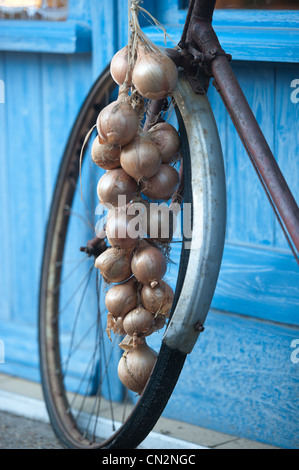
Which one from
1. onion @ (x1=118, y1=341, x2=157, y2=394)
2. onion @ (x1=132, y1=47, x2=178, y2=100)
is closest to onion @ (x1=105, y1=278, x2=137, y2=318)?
onion @ (x1=118, y1=341, x2=157, y2=394)

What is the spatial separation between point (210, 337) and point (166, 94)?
106 cm

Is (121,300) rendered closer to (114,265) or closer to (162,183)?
(114,265)

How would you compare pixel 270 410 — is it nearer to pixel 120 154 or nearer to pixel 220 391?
pixel 220 391

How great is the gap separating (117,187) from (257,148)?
32 centimetres

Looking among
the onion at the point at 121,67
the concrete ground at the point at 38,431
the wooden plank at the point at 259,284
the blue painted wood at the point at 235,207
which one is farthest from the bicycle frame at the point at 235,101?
the concrete ground at the point at 38,431

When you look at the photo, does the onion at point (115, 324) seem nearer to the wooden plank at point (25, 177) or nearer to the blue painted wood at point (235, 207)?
the blue painted wood at point (235, 207)

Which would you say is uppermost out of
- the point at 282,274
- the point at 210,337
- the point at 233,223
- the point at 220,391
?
the point at 233,223

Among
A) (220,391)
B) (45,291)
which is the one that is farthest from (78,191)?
(220,391)

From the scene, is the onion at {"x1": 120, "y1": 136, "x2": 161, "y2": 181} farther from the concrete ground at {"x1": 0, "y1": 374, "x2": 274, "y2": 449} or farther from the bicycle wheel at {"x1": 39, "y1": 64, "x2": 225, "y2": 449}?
the concrete ground at {"x1": 0, "y1": 374, "x2": 274, "y2": 449}

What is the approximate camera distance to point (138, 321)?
5.18ft

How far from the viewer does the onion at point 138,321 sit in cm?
158

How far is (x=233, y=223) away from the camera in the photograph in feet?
7.46

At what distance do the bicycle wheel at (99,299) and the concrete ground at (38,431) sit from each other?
0.40 feet

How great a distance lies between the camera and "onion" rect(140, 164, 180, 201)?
5.08 ft
